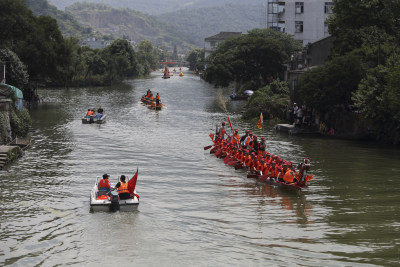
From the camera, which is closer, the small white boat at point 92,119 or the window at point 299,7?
the small white boat at point 92,119

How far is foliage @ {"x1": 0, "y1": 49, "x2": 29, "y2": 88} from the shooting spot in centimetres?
5553

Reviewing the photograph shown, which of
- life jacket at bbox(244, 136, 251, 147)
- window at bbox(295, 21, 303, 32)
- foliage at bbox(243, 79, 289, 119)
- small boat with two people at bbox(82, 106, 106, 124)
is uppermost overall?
window at bbox(295, 21, 303, 32)

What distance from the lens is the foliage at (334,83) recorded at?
4209 centimetres

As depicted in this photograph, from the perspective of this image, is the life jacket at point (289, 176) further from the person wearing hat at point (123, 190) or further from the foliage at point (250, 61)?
the foliage at point (250, 61)

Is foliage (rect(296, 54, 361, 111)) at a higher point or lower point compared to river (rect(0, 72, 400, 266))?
higher

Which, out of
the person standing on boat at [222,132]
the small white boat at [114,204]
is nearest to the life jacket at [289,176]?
the small white boat at [114,204]

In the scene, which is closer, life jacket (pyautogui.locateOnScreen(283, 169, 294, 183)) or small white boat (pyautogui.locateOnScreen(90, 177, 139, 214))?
small white boat (pyautogui.locateOnScreen(90, 177, 139, 214))

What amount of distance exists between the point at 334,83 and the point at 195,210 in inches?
904

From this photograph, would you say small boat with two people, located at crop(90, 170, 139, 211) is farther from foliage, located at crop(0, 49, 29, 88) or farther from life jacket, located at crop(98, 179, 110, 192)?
foliage, located at crop(0, 49, 29, 88)

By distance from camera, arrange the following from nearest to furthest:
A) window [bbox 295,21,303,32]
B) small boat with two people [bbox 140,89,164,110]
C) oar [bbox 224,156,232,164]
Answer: oar [bbox 224,156,232,164] → small boat with two people [bbox 140,89,164,110] → window [bbox 295,21,303,32]

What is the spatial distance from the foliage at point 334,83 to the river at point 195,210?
335 centimetres

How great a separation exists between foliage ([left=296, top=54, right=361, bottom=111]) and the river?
3.35 m

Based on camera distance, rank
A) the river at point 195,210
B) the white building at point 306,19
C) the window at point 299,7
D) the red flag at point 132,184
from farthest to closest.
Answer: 1. the window at point 299,7
2. the white building at point 306,19
3. the red flag at point 132,184
4. the river at point 195,210

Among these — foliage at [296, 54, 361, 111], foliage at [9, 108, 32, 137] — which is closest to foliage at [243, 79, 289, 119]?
foliage at [296, 54, 361, 111]
